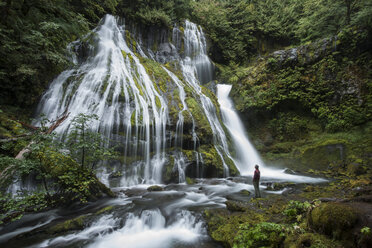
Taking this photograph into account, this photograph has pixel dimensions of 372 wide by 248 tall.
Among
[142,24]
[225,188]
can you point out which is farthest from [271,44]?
[225,188]

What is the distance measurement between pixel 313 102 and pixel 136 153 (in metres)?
12.7

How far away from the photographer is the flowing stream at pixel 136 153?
13.8 ft

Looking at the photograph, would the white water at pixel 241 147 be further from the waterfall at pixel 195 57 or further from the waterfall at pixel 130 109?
the waterfall at pixel 195 57

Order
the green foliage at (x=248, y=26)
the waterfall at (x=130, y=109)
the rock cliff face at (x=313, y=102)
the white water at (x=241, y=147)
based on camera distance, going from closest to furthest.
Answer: the waterfall at (x=130, y=109) < the rock cliff face at (x=313, y=102) < the white water at (x=241, y=147) < the green foliage at (x=248, y=26)

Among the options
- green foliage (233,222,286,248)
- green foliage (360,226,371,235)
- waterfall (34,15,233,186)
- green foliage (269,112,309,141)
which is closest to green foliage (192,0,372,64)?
Answer: green foliage (269,112,309,141)

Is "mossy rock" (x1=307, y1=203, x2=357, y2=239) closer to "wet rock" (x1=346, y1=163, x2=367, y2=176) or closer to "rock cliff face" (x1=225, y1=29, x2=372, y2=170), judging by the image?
"wet rock" (x1=346, y1=163, x2=367, y2=176)

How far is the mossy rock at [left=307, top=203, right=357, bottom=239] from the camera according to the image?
236 cm

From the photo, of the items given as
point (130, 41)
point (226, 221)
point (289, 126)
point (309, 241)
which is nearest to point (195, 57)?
point (130, 41)

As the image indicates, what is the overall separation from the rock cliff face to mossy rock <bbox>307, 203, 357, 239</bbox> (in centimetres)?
974

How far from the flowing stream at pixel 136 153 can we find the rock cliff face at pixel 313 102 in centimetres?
186

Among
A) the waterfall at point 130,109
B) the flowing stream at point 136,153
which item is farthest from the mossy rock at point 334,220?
the waterfall at point 130,109

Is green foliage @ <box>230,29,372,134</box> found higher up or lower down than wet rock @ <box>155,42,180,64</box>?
lower down

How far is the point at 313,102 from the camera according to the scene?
514 inches

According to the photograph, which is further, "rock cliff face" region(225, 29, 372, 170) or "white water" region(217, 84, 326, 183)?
"white water" region(217, 84, 326, 183)
